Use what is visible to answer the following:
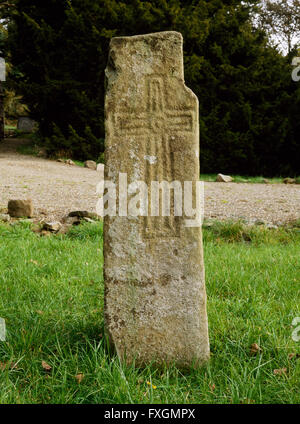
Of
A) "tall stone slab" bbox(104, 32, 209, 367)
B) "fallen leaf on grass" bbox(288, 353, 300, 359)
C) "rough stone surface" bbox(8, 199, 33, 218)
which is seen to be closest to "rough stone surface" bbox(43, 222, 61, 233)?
"rough stone surface" bbox(8, 199, 33, 218)

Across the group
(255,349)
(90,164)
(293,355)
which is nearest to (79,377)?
(255,349)

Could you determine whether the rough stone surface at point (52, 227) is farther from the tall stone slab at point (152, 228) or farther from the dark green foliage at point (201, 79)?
the dark green foliage at point (201, 79)

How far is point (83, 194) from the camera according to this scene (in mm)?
7836

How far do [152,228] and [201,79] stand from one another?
11.4 meters

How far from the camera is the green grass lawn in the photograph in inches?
73.0

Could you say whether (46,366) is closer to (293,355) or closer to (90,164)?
(293,355)

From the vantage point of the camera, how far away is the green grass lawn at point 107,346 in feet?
6.09

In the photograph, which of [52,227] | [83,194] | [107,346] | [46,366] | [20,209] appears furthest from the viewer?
[83,194]

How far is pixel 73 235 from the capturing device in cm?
502

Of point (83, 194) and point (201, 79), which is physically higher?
point (201, 79)

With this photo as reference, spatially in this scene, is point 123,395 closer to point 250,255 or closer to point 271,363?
point 271,363

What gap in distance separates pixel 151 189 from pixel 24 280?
63.7 inches

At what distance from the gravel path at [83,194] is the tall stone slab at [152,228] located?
3995mm

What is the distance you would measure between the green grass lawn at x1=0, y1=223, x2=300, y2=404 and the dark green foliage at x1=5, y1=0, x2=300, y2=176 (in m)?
8.68
